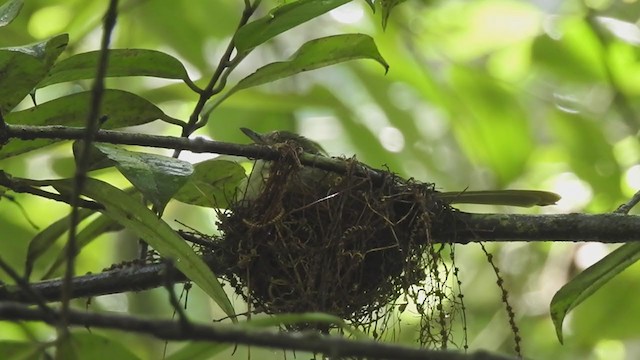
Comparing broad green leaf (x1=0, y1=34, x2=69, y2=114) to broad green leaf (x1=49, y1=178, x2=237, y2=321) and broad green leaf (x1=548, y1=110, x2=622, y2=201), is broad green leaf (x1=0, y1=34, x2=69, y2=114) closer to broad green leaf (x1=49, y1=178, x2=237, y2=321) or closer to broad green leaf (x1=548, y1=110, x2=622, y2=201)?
broad green leaf (x1=49, y1=178, x2=237, y2=321)

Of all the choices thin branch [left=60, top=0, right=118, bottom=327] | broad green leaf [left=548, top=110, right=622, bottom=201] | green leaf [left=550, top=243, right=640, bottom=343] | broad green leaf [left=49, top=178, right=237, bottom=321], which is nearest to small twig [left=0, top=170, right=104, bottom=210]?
broad green leaf [left=49, top=178, right=237, bottom=321]

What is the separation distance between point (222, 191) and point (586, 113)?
1.31 m

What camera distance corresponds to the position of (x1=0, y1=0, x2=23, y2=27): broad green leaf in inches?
48.1

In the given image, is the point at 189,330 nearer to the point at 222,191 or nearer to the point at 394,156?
the point at 222,191

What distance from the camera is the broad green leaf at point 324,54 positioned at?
4.78ft

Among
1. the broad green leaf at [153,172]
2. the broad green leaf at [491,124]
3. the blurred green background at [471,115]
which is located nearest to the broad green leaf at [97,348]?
the broad green leaf at [153,172]

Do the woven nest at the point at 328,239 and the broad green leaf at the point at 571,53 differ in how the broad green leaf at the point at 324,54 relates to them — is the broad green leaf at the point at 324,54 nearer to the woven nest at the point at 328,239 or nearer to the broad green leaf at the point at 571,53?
the woven nest at the point at 328,239

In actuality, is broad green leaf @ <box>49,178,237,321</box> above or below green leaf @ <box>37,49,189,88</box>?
below

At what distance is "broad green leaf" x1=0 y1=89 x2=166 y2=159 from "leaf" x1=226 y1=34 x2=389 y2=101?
0.15 m

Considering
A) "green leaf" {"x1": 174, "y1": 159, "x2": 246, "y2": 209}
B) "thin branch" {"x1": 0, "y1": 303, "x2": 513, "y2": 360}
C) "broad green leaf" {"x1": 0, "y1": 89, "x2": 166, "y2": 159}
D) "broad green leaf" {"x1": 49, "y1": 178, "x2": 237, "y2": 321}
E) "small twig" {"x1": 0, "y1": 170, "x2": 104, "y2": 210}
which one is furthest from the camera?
"green leaf" {"x1": 174, "y1": 159, "x2": 246, "y2": 209}

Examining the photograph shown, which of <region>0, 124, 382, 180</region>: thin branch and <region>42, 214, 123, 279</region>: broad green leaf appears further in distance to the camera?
<region>42, 214, 123, 279</region>: broad green leaf

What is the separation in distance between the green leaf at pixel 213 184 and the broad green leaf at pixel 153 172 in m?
0.32

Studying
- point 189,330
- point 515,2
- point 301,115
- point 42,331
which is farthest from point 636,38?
point 189,330

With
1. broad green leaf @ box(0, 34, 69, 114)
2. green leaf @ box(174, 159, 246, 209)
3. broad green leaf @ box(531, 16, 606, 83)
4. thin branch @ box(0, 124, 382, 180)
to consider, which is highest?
broad green leaf @ box(531, 16, 606, 83)
